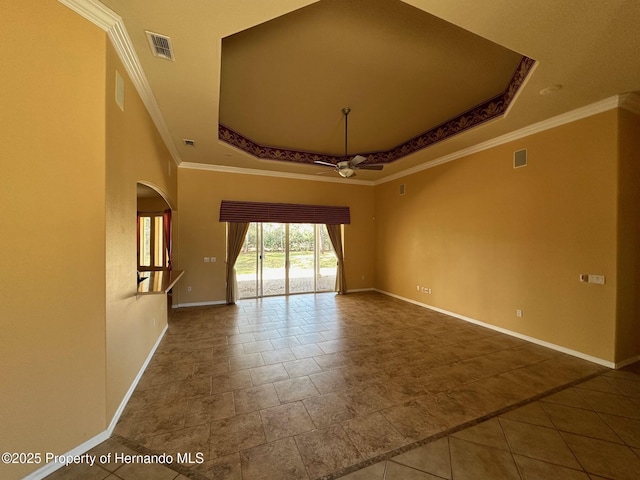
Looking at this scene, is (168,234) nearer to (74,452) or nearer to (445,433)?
(74,452)

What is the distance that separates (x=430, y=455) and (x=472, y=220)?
4142 mm

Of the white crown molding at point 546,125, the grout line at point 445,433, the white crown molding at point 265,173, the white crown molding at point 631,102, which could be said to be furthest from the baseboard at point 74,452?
the white crown molding at point 631,102

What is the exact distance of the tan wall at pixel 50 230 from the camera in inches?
60.7

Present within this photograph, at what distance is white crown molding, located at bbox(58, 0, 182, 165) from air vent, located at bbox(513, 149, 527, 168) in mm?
5252

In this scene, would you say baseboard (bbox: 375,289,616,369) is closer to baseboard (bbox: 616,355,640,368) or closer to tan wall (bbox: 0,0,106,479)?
baseboard (bbox: 616,355,640,368)

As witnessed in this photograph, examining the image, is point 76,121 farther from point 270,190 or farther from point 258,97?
point 270,190

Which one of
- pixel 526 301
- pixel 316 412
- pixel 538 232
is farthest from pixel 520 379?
pixel 316 412

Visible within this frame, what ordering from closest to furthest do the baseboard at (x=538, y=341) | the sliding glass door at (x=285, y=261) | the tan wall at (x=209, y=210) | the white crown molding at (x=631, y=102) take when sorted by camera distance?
the white crown molding at (x=631, y=102)
the baseboard at (x=538, y=341)
the tan wall at (x=209, y=210)
the sliding glass door at (x=285, y=261)

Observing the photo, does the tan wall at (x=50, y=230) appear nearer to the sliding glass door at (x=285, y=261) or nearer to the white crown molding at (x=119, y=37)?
the white crown molding at (x=119, y=37)

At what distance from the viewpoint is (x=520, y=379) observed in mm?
2934

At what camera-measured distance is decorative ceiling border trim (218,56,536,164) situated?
10.5 ft

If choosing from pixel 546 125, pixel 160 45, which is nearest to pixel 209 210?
pixel 160 45

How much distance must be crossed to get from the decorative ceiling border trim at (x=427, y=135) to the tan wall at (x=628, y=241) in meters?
1.34

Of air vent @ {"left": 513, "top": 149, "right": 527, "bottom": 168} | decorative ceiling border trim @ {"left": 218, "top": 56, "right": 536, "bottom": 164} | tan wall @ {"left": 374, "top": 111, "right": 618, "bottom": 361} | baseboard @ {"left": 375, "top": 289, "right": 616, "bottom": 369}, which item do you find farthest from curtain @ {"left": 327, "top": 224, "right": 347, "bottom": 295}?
air vent @ {"left": 513, "top": 149, "right": 527, "bottom": 168}
